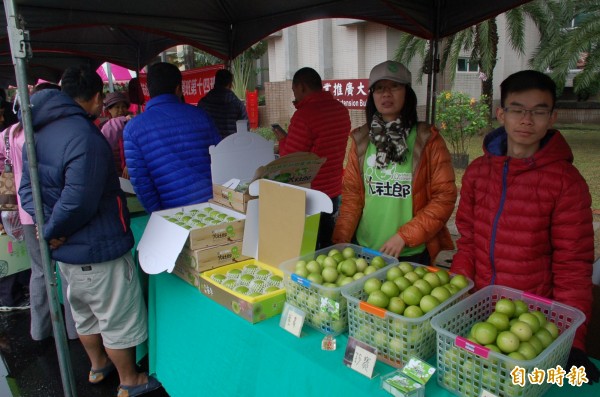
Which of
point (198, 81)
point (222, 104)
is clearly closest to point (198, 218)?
point (222, 104)

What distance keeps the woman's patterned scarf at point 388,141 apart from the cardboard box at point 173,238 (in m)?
0.73

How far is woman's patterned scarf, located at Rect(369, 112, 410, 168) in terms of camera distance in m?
2.11

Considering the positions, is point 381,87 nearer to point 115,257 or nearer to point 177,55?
point 115,257

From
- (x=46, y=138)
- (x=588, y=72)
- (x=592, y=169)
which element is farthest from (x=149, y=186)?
(x=588, y=72)

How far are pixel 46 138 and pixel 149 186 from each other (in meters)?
0.66

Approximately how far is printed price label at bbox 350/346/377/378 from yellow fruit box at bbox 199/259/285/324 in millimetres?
451

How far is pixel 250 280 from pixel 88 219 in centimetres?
85

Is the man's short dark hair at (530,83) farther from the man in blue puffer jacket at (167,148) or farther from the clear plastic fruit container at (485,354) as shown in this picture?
the man in blue puffer jacket at (167,148)

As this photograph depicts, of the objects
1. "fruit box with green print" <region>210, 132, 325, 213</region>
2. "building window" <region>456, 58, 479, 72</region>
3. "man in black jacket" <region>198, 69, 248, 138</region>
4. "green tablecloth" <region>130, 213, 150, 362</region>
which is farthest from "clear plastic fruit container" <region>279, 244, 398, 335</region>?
"building window" <region>456, 58, 479, 72</region>

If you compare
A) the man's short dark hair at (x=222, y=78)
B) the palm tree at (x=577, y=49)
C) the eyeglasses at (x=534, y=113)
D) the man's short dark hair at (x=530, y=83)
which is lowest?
the eyeglasses at (x=534, y=113)

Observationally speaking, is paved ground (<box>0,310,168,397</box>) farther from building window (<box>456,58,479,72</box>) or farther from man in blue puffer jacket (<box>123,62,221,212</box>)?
building window (<box>456,58,479,72</box>)

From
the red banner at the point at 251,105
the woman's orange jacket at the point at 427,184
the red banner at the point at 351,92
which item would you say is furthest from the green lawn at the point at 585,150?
the red banner at the point at 251,105

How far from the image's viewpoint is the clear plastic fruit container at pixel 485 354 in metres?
1.12

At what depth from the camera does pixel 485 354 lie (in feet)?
3.67
